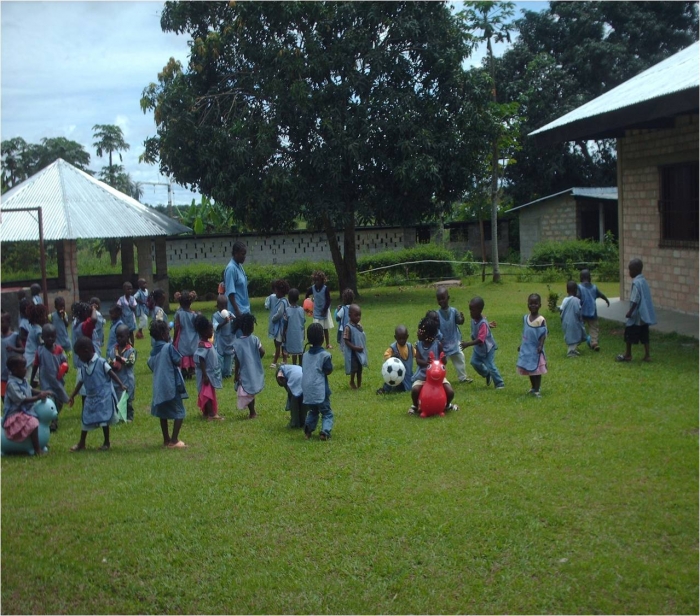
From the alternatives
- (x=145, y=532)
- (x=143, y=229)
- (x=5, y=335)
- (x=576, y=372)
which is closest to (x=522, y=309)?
(x=576, y=372)

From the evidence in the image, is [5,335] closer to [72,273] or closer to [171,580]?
[171,580]

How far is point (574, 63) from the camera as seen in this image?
116 feet

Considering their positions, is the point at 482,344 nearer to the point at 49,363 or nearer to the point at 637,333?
the point at 637,333

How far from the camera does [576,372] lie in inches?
399

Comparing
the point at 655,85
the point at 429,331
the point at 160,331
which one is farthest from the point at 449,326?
the point at 655,85

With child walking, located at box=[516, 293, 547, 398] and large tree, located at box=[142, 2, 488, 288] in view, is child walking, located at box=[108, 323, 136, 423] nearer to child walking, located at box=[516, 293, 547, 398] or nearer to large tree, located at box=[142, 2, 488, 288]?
child walking, located at box=[516, 293, 547, 398]

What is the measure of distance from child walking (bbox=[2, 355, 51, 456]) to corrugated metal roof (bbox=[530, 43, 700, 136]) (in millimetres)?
8391

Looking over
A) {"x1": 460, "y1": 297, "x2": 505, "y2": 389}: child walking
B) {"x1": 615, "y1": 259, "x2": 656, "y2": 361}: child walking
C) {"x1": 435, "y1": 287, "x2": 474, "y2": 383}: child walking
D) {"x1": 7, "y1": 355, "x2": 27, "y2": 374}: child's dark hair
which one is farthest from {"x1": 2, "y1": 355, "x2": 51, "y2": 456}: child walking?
{"x1": 615, "y1": 259, "x2": 656, "y2": 361}: child walking

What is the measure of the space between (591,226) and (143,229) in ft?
56.9

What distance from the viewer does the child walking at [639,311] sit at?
10.0 metres

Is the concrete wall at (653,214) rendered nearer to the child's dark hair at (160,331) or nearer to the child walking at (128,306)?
the child's dark hair at (160,331)

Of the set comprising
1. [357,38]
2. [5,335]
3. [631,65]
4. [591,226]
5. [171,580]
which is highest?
[631,65]

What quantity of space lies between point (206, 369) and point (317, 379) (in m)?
1.85

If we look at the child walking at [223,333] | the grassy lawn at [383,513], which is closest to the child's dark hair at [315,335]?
the grassy lawn at [383,513]
